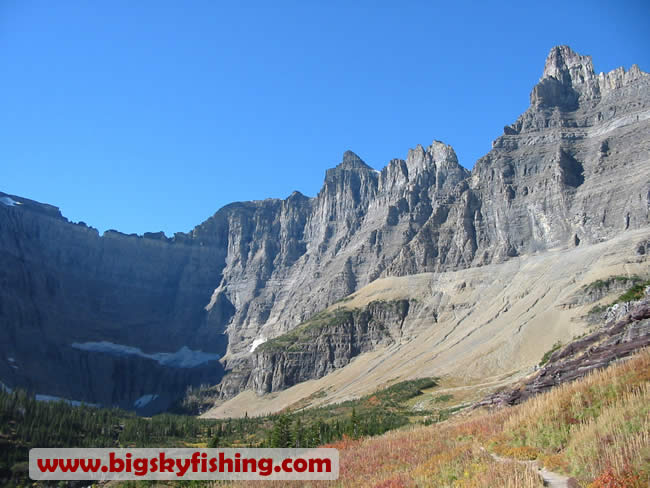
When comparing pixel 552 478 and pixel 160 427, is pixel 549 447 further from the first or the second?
pixel 160 427

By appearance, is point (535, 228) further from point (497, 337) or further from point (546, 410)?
point (546, 410)

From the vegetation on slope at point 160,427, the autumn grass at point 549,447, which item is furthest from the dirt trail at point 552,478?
the vegetation on slope at point 160,427

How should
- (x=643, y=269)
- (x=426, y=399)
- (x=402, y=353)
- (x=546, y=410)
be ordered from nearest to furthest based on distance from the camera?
(x=546, y=410) < (x=426, y=399) < (x=643, y=269) < (x=402, y=353)

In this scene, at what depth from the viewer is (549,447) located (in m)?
19.1

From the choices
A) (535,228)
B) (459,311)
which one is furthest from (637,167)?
(459,311)

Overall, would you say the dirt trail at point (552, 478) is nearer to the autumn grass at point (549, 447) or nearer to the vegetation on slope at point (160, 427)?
the autumn grass at point (549, 447)

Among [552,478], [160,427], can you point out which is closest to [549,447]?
[552,478]

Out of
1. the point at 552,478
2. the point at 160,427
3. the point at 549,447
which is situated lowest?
the point at 160,427

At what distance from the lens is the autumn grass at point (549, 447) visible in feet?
48.9

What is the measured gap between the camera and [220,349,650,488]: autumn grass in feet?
48.9

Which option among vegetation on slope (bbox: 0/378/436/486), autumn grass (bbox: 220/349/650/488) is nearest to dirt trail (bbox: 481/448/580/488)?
autumn grass (bbox: 220/349/650/488)

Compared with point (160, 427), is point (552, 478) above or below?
above

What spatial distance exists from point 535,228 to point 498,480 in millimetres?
199055

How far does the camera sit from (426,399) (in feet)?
364
